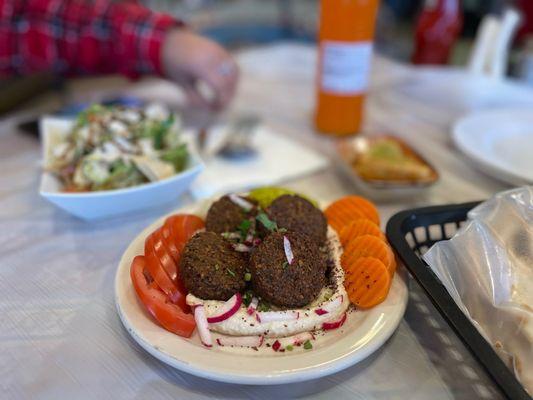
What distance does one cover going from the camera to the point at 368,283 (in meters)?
0.61

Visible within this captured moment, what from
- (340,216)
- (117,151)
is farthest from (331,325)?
(117,151)

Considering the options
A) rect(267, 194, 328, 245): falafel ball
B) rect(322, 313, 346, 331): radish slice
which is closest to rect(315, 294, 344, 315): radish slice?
rect(322, 313, 346, 331): radish slice

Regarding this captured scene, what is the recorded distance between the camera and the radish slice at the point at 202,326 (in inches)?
21.9

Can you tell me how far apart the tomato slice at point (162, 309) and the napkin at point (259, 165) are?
0.41 metres

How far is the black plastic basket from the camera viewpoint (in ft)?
1.54

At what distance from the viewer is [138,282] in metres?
0.60

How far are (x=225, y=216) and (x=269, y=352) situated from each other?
0.24m

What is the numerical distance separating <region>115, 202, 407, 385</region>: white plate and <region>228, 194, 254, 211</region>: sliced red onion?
22 cm

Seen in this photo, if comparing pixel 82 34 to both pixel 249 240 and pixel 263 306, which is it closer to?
pixel 249 240

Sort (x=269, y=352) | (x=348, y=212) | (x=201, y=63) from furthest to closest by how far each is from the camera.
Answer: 1. (x=201, y=63)
2. (x=348, y=212)
3. (x=269, y=352)

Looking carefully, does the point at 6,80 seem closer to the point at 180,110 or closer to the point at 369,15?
the point at 180,110

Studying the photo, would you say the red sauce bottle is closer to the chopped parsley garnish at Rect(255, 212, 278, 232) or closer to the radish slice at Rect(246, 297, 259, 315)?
the chopped parsley garnish at Rect(255, 212, 278, 232)

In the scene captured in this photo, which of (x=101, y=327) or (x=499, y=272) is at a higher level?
(x=499, y=272)

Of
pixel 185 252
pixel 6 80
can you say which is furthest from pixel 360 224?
pixel 6 80
